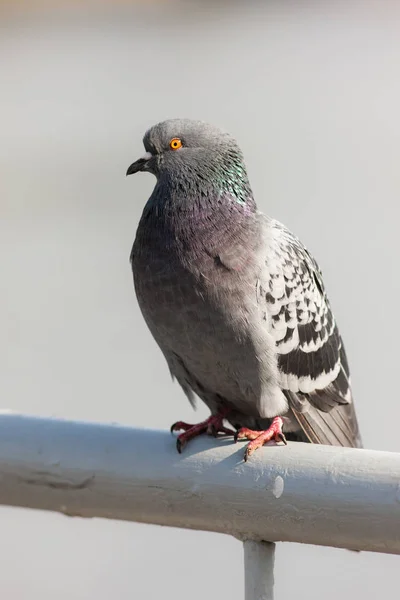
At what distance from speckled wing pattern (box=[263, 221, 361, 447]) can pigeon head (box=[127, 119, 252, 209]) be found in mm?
273

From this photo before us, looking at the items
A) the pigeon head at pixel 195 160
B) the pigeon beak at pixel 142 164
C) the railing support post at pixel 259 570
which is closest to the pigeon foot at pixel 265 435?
the railing support post at pixel 259 570

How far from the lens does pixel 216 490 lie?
254 centimetres

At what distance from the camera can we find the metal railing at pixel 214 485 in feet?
7.54

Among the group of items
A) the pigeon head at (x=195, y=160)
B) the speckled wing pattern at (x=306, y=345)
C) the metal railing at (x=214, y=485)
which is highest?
the pigeon head at (x=195, y=160)

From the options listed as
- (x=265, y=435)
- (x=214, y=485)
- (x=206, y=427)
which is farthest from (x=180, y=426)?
(x=214, y=485)

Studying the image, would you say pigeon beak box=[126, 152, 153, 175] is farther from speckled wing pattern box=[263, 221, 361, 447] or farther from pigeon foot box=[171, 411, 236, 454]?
pigeon foot box=[171, 411, 236, 454]

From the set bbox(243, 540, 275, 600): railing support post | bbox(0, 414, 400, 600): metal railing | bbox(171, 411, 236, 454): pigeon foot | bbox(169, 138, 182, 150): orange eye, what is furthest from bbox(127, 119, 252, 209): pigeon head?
bbox(243, 540, 275, 600): railing support post

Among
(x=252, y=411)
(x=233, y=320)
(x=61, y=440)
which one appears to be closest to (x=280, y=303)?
(x=233, y=320)

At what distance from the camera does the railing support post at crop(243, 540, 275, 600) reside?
252 centimetres

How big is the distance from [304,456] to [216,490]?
270mm

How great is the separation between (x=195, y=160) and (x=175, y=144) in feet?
0.45

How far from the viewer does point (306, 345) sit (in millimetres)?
4059

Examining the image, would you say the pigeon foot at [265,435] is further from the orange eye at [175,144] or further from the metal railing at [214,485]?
the orange eye at [175,144]

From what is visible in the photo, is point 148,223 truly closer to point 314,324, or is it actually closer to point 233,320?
point 233,320
